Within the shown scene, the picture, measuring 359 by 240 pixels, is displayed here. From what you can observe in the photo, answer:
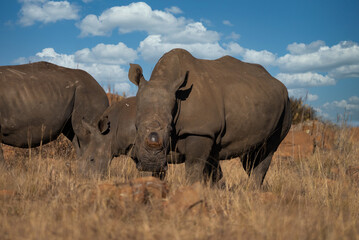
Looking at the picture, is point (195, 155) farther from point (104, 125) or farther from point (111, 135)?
point (104, 125)

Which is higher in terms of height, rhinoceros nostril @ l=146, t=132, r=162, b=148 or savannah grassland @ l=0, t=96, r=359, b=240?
rhinoceros nostril @ l=146, t=132, r=162, b=148

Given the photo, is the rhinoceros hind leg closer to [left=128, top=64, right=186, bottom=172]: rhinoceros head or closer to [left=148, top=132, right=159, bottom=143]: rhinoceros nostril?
[left=128, top=64, right=186, bottom=172]: rhinoceros head

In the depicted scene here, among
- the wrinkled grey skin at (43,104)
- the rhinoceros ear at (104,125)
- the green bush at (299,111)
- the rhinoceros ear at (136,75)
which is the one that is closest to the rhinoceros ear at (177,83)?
the rhinoceros ear at (136,75)

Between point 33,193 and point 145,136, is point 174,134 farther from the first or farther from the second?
point 33,193

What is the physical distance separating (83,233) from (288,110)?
4.60 m

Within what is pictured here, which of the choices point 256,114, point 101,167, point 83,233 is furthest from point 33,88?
point 83,233

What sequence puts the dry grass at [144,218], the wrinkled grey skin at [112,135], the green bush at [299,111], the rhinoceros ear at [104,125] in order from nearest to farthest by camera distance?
1. the dry grass at [144,218]
2. the wrinkled grey skin at [112,135]
3. the rhinoceros ear at [104,125]
4. the green bush at [299,111]

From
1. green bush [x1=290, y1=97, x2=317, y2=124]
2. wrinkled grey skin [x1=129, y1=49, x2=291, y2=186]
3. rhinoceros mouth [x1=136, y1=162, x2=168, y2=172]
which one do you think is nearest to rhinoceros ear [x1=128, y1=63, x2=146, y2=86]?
wrinkled grey skin [x1=129, y1=49, x2=291, y2=186]

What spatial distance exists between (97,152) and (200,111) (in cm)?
178

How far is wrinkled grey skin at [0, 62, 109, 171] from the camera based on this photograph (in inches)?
241

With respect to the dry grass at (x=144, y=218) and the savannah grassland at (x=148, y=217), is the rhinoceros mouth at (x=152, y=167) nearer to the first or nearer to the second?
the savannah grassland at (x=148, y=217)

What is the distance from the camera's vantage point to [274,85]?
20.4 feet

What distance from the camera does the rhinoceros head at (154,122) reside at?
4.32 metres

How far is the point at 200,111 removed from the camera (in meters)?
4.79
